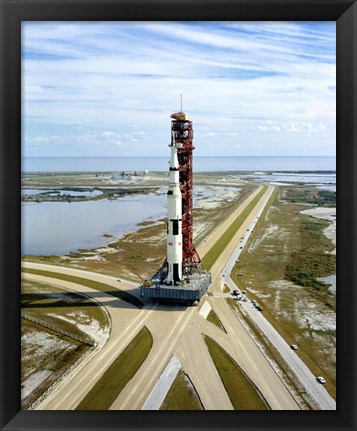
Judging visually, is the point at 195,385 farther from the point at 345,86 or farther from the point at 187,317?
the point at 345,86

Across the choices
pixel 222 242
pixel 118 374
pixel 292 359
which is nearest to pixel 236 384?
pixel 292 359

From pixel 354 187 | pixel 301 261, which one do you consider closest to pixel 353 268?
pixel 354 187

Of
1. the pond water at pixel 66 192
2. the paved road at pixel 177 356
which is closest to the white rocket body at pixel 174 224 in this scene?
the paved road at pixel 177 356

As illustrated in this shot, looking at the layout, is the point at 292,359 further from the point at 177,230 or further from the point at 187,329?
the point at 177,230

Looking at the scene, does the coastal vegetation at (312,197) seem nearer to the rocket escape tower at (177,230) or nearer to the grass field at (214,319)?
the rocket escape tower at (177,230)

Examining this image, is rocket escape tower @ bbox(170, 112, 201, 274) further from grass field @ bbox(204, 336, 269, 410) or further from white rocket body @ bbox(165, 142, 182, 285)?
grass field @ bbox(204, 336, 269, 410)
